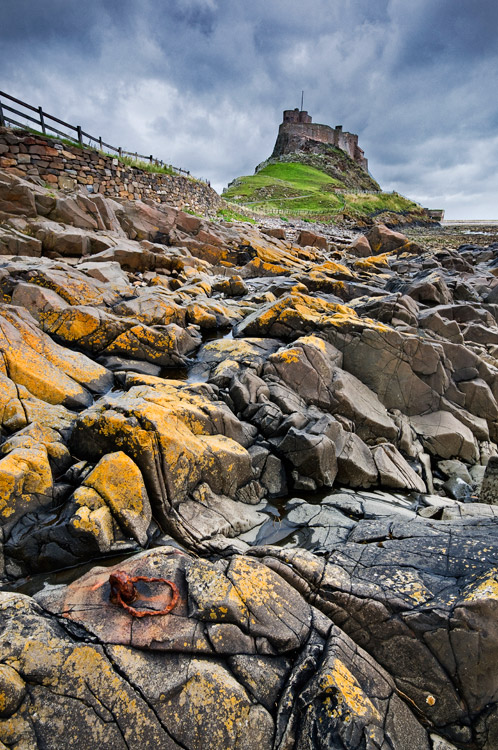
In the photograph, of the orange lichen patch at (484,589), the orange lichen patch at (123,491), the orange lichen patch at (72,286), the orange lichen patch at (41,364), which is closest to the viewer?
the orange lichen patch at (484,589)

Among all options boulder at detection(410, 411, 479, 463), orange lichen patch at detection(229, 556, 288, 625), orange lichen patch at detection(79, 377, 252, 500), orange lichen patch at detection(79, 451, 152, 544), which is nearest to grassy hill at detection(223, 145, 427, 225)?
boulder at detection(410, 411, 479, 463)

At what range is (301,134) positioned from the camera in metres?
127

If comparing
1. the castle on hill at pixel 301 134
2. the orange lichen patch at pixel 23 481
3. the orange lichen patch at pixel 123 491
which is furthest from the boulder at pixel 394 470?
the castle on hill at pixel 301 134

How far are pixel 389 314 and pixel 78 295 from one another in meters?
13.5

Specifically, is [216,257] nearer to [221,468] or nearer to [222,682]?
[221,468]

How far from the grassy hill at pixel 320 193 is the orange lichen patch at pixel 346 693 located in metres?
70.4

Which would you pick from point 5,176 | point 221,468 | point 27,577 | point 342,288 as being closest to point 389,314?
point 342,288

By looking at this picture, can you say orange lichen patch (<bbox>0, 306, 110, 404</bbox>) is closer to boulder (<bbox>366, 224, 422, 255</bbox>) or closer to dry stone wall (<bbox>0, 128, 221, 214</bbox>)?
dry stone wall (<bbox>0, 128, 221, 214</bbox>)

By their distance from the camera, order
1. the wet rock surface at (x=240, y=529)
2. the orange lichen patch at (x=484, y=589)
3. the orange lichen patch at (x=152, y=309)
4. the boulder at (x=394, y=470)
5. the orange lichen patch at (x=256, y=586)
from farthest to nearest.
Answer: the orange lichen patch at (x=152, y=309), the boulder at (x=394, y=470), the orange lichen patch at (x=256, y=586), the orange lichen patch at (x=484, y=589), the wet rock surface at (x=240, y=529)

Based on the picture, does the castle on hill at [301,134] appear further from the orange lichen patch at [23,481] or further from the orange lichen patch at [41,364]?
the orange lichen patch at [23,481]

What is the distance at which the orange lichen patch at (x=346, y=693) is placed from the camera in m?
4.32

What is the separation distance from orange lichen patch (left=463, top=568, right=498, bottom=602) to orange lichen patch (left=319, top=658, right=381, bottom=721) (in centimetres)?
188

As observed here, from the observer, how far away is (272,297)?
20.4m

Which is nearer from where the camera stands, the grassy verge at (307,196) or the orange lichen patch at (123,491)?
the orange lichen patch at (123,491)
